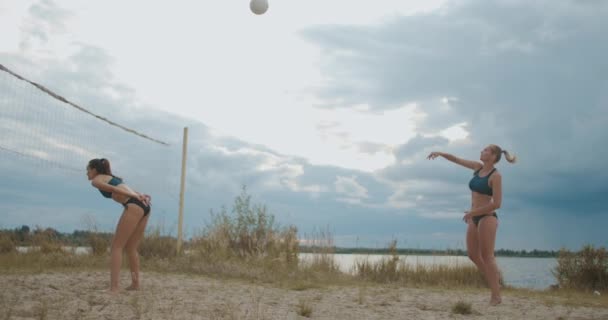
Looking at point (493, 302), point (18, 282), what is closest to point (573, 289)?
point (493, 302)

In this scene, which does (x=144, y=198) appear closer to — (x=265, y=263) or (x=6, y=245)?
(x=265, y=263)

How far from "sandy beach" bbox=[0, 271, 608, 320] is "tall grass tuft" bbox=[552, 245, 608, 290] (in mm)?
3935

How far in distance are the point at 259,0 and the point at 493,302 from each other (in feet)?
19.2

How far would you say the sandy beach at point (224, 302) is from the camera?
16.8 ft

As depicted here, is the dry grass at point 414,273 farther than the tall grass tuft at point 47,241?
No

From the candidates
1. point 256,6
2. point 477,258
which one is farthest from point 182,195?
point 477,258

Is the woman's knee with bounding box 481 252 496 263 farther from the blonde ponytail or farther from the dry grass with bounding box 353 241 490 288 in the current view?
the dry grass with bounding box 353 241 490 288

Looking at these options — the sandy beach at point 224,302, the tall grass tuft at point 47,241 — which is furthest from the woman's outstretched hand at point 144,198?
the tall grass tuft at point 47,241

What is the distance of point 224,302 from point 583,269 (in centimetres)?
809

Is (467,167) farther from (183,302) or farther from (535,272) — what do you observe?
(535,272)

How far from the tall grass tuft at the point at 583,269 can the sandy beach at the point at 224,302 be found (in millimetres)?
3935

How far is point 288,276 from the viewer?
31.8ft

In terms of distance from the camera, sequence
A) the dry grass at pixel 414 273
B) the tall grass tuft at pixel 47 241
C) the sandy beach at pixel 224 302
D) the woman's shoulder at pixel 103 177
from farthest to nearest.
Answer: the tall grass tuft at pixel 47 241 → the dry grass at pixel 414 273 → the woman's shoulder at pixel 103 177 → the sandy beach at pixel 224 302

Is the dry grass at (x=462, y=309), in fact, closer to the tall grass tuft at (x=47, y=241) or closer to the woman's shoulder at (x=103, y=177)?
the woman's shoulder at (x=103, y=177)
